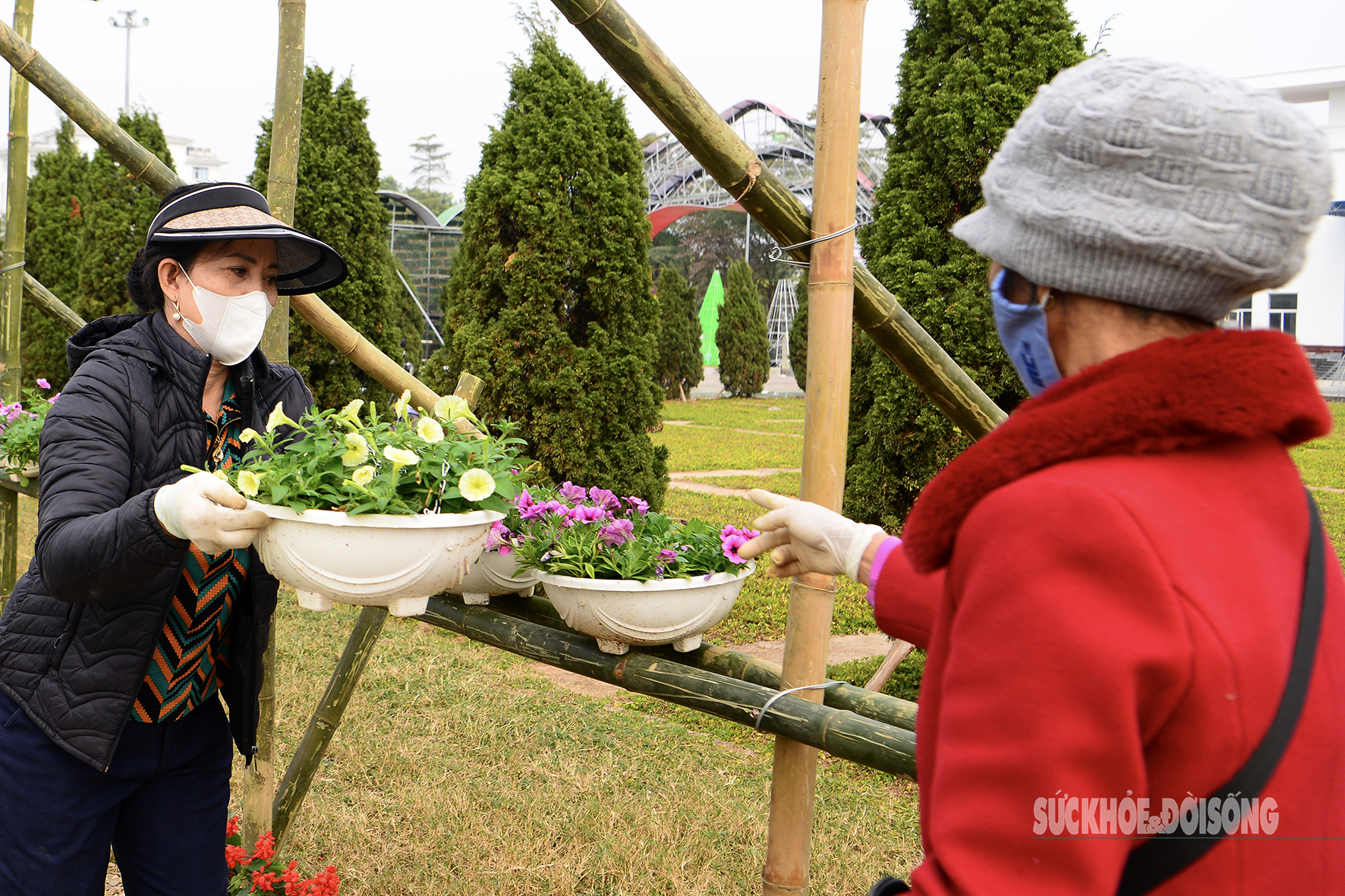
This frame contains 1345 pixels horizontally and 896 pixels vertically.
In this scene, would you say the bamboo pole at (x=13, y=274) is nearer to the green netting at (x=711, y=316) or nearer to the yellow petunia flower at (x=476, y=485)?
the yellow petunia flower at (x=476, y=485)

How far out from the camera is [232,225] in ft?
6.03

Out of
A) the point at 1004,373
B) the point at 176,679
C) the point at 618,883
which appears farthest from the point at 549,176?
the point at 176,679

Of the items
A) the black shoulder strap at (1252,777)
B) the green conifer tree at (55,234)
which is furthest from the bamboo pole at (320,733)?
the green conifer tree at (55,234)

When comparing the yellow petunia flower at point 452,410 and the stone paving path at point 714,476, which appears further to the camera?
the stone paving path at point 714,476

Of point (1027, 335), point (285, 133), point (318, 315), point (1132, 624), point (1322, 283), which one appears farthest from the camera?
point (1322, 283)

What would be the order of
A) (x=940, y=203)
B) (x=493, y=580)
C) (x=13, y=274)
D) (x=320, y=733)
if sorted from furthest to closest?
(x=13, y=274)
(x=940, y=203)
(x=320, y=733)
(x=493, y=580)

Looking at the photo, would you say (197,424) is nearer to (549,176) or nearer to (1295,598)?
(1295,598)

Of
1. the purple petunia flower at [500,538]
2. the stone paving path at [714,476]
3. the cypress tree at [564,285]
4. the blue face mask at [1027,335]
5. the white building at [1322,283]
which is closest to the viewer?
the blue face mask at [1027,335]

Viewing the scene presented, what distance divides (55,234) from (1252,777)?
1492cm

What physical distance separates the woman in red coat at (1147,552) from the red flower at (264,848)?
7.61 feet

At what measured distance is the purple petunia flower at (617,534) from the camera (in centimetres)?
201

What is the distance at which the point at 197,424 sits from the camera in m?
1.83

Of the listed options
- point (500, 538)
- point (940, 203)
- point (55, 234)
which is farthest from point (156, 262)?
point (55, 234)

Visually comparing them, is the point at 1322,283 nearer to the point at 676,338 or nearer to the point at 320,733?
the point at 676,338
